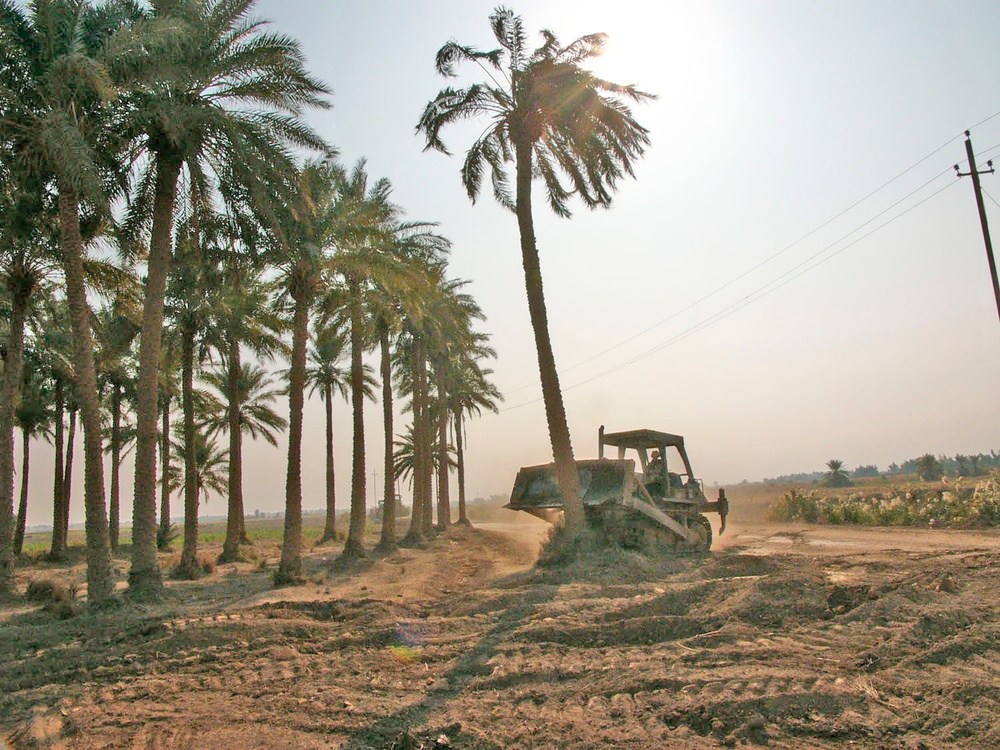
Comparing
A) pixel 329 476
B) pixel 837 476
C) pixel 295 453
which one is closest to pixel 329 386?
pixel 329 476

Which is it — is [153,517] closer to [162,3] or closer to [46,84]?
[46,84]

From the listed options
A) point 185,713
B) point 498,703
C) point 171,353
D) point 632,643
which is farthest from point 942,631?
point 171,353

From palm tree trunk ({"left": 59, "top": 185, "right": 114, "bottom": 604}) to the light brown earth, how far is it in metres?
1.19

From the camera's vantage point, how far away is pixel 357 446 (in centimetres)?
2433

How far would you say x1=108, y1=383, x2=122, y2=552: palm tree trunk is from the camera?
33188 millimetres

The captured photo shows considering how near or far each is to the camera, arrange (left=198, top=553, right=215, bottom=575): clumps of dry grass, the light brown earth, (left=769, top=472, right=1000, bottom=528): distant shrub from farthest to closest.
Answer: (left=769, top=472, right=1000, bottom=528): distant shrub, (left=198, top=553, right=215, bottom=575): clumps of dry grass, the light brown earth

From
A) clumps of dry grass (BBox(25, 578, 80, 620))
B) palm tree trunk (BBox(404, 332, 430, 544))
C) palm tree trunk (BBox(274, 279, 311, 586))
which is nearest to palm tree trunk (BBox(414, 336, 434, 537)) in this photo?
palm tree trunk (BBox(404, 332, 430, 544))

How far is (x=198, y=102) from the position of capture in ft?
48.9

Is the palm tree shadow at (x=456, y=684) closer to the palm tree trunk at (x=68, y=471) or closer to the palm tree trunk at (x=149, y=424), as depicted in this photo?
the palm tree trunk at (x=149, y=424)

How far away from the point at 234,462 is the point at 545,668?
74.5 feet

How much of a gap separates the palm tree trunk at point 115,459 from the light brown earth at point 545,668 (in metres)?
23.3

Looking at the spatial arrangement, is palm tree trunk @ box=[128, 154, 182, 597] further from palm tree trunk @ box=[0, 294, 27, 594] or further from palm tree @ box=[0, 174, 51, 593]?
palm tree trunk @ box=[0, 294, 27, 594]

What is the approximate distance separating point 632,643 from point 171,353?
22.8 metres

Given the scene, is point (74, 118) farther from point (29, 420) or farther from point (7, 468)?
point (29, 420)
